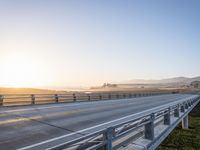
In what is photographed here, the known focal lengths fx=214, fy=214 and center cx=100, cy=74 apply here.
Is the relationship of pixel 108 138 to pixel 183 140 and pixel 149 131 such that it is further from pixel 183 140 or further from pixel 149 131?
pixel 183 140

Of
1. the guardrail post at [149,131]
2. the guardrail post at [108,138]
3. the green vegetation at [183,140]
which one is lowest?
the green vegetation at [183,140]

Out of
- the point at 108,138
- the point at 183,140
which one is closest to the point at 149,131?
the point at 108,138

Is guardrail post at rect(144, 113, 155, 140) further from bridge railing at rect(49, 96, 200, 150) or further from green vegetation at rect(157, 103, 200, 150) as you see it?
green vegetation at rect(157, 103, 200, 150)

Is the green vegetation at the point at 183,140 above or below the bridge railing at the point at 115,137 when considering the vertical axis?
below

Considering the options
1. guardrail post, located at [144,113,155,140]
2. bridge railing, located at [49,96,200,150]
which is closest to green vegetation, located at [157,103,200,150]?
bridge railing, located at [49,96,200,150]

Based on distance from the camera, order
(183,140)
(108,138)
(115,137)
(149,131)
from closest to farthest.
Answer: (108,138)
(115,137)
(149,131)
(183,140)

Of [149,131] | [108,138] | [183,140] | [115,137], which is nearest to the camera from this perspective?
[108,138]

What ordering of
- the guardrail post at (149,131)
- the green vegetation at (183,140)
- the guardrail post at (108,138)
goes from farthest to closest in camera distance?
the green vegetation at (183,140) < the guardrail post at (149,131) < the guardrail post at (108,138)

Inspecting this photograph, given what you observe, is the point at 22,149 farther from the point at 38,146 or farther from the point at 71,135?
the point at 71,135

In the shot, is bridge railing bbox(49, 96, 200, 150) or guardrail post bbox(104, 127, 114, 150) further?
guardrail post bbox(104, 127, 114, 150)

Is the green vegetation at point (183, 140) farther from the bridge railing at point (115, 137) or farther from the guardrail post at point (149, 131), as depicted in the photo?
the guardrail post at point (149, 131)

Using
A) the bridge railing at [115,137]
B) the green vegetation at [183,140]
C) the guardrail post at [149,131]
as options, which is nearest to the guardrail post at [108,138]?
the bridge railing at [115,137]

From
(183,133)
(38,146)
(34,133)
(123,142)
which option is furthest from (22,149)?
(183,133)

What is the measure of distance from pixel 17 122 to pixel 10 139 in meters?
3.32
